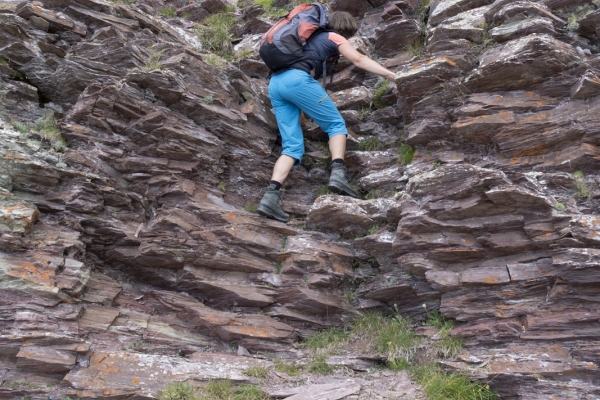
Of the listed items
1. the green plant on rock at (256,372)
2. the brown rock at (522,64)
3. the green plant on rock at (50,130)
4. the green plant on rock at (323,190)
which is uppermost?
the brown rock at (522,64)

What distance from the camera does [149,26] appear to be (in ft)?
34.7

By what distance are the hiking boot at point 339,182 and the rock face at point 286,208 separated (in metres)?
0.34

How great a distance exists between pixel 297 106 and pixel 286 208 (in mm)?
1808

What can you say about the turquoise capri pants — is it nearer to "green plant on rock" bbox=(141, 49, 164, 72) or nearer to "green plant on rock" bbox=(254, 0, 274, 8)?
"green plant on rock" bbox=(141, 49, 164, 72)

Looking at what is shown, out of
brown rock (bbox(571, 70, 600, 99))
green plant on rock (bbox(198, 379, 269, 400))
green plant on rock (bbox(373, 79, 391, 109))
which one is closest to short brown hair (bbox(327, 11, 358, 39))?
green plant on rock (bbox(373, 79, 391, 109))

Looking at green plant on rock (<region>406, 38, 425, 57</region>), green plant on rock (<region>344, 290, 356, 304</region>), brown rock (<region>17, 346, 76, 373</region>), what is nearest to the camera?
brown rock (<region>17, 346, 76, 373</region>)

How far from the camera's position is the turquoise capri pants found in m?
8.04

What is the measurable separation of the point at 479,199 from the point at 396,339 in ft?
7.35

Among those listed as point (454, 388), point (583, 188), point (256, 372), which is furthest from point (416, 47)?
point (256, 372)

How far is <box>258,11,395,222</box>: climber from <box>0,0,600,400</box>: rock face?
0.46 m

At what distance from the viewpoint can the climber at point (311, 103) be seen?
26.2ft

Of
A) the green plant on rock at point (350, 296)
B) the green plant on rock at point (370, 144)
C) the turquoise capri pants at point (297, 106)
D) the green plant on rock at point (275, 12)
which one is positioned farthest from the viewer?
the green plant on rock at point (275, 12)

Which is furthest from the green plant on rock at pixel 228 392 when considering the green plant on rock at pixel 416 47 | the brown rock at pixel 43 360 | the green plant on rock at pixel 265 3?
the green plant on rock at pixel 265 3

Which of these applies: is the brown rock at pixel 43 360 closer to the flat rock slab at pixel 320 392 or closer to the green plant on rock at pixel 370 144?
the flat rock slab at pixel 320 392
